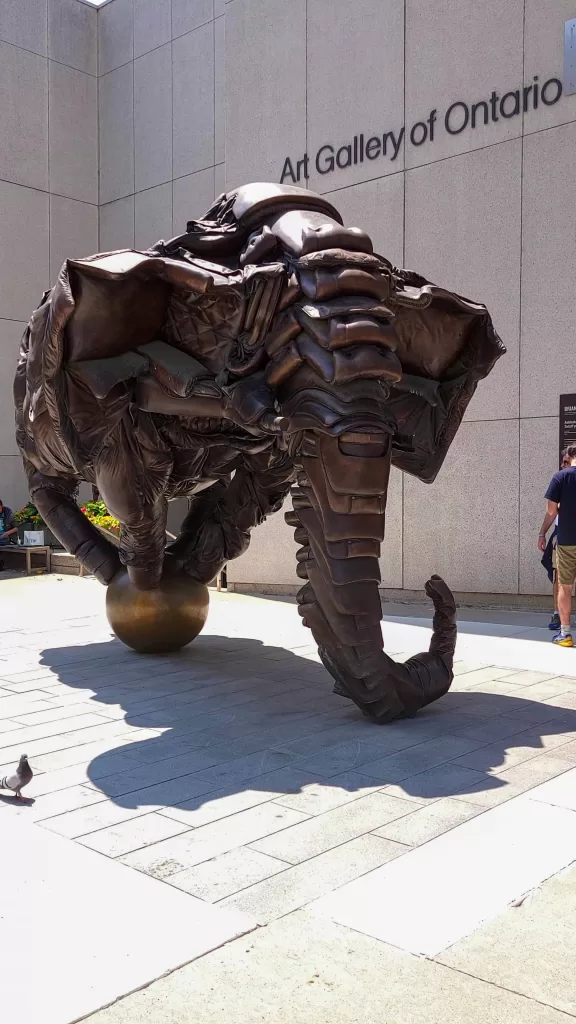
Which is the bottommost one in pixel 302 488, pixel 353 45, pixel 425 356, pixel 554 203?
pixel 302 488

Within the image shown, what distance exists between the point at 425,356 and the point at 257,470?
1556 mm

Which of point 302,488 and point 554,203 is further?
point 554,203

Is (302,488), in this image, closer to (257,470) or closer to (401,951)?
(257,470)

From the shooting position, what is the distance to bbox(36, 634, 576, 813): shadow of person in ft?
12.4

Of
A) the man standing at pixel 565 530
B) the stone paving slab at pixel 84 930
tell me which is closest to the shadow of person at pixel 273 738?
the stone paving slab at pixel 84 930

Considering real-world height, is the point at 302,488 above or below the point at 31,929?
above

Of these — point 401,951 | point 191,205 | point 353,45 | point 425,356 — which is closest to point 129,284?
point 425,356

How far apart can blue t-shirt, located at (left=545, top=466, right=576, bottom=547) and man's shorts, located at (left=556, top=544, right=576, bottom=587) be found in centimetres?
4

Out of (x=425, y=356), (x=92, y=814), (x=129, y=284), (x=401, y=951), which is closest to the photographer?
(x=401, y=951)

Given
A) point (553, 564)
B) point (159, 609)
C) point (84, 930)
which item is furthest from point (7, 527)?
point (84, 930)

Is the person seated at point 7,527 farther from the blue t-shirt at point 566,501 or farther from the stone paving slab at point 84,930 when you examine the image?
the stone paving slab at point 84,930

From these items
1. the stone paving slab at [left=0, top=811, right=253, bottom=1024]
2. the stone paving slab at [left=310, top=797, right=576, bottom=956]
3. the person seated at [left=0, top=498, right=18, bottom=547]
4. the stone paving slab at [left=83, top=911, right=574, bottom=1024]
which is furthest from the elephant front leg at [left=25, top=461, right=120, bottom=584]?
the person seated at [left=0, top=498, right=18, bottom=547]

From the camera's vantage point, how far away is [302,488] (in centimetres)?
423

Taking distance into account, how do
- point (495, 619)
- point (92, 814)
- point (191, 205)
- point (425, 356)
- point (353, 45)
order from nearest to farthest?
point (92, 814), point (425, 356), point (495, 619), point (353, 45), point (191, 205)
